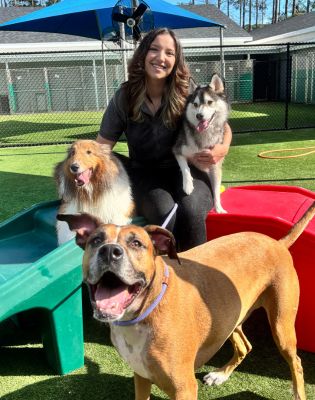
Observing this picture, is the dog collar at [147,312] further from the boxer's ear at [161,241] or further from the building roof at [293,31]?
the building roof at [293,31]

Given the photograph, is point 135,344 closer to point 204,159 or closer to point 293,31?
point 204,159

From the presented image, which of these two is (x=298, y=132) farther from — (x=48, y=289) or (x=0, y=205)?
(x=48, y=289)

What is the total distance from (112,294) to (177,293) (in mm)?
432

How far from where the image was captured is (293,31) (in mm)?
23500

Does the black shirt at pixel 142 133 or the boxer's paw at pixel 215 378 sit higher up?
the black shirt at pixel 142 133

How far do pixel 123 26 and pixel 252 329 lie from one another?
898 cm

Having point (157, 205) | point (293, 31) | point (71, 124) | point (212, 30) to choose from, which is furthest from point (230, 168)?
point (212, 30)

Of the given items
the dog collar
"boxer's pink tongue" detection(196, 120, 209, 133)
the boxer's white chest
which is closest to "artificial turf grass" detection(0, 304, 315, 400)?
the boxer's white chest

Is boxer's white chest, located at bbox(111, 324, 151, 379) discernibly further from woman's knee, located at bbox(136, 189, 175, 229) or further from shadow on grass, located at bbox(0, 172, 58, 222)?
shadow on grass, located at bbox(0, 172, 58, 222)

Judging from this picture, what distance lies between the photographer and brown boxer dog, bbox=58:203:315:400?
1910 mm

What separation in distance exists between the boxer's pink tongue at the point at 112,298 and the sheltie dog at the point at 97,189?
1.55m

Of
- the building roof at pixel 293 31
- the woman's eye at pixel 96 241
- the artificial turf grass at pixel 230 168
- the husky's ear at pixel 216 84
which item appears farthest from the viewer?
the building roof at pixel 293 31

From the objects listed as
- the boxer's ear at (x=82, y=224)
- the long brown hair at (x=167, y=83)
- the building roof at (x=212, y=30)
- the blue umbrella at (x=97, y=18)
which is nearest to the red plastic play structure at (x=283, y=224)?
the long brown hair at (x=167, y=83)

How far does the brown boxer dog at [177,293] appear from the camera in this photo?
1.91 m
